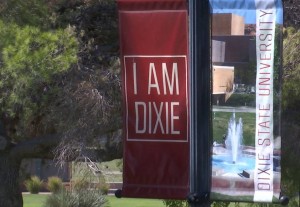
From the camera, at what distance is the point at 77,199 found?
19.4m

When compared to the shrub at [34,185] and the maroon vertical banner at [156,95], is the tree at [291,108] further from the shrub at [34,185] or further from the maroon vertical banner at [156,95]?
the shrub at [34,185]

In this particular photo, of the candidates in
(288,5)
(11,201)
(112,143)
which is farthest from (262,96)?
(11,201)

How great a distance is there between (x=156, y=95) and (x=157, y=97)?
0.02 m

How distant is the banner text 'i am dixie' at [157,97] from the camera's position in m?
7.06

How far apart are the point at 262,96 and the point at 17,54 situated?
163 inches

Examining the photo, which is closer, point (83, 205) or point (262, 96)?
point (262, 96)

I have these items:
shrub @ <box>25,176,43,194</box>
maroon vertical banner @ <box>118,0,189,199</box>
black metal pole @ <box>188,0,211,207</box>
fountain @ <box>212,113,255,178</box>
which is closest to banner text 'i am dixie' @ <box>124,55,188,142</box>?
maroon vertical banner @ <box>118,0,189,199</box>

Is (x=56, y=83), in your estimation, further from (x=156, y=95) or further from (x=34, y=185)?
(x=34, y=185)

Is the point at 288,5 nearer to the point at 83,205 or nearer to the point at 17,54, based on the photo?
the point at 17,54

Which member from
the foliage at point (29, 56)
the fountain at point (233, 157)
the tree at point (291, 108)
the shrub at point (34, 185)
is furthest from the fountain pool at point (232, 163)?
the shrub at point (34, 185)

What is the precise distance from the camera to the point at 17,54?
387 inches

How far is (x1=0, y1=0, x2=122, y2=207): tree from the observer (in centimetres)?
1021

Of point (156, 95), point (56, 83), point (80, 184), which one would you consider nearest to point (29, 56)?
point (56, 83)

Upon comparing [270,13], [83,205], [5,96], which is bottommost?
[83,205]
